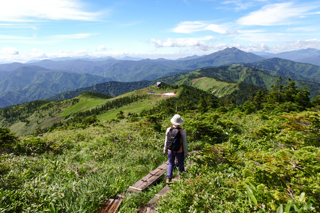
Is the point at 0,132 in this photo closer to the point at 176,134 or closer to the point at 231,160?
the point at 176,134

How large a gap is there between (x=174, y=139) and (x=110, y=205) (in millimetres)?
3189

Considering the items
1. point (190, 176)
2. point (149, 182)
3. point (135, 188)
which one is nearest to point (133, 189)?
point (135, 188)

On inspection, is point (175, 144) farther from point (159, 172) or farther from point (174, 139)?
point (159, 172)

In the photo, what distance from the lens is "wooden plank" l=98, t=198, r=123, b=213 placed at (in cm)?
516

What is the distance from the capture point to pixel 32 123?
537 feet

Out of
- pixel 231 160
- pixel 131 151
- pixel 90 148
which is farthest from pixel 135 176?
pixel 90 148

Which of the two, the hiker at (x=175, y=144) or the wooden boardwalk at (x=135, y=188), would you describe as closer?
the wooden boardwalk at (x=135, y=188)

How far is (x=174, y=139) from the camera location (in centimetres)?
699

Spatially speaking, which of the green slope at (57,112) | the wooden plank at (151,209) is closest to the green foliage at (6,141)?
the wooden plank at (151,209)

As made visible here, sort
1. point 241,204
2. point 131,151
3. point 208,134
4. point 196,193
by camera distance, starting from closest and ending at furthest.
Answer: point 241,204
point 196,193
point 131,151
point 208,134

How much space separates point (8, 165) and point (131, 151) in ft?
19.0

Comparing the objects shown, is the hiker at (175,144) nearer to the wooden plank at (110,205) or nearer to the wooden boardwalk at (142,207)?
the wooden boardwalk at (142,207)

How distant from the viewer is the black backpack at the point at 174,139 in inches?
275

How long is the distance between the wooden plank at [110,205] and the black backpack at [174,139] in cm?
265
